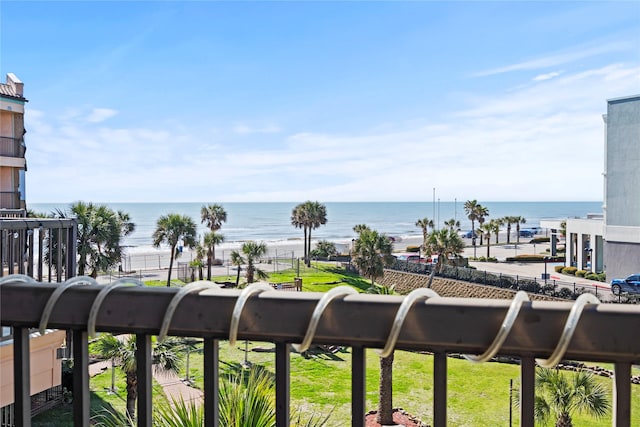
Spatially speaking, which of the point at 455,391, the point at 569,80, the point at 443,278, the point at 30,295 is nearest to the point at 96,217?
the point at 455,391

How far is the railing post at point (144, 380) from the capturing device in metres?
0.98

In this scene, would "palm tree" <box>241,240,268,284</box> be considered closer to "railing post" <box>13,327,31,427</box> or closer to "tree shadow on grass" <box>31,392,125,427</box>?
"tree shadow on grass" <box>31,392,125,427</box>

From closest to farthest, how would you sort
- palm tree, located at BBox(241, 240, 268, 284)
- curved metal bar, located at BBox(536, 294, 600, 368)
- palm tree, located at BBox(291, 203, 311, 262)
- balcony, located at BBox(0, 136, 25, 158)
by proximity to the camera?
curved metal bar, located at BBox(536, 294, 600, 368) < balcony, located at BBox(0, 136, 25, 158) < palm tree, located at BBox(241, 240, 268, 284) < palm tree, located at BBox(291, 203, 311, 262)

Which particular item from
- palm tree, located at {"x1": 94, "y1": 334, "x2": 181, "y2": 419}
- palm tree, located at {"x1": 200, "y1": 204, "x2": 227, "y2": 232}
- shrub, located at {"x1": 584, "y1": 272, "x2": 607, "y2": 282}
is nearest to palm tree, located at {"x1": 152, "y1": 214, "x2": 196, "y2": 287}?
palm tree, located at {"x1": 200, "y1": 204, "x2": 227, "y2": 232}

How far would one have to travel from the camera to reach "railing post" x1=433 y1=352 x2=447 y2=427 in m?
0.86

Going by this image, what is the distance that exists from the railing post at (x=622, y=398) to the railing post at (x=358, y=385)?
1.33ft

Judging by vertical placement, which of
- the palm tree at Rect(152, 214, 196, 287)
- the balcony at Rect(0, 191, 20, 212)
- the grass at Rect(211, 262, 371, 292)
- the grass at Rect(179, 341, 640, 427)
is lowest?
the grass at Rect(179, 341, 640, 427)

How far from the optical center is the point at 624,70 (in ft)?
73.5

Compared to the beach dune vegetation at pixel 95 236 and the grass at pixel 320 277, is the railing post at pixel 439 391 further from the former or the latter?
the grass at pixel 320 277

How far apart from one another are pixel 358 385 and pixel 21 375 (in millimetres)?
692

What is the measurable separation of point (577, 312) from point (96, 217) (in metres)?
18.1

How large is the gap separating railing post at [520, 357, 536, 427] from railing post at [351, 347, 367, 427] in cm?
27

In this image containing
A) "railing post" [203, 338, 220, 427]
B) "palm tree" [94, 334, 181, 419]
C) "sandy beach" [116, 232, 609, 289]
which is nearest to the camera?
"railing post" [203, 338, 220, 427]

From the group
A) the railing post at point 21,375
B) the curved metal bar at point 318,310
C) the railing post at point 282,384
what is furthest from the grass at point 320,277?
the curved metal bar at point 318,310
